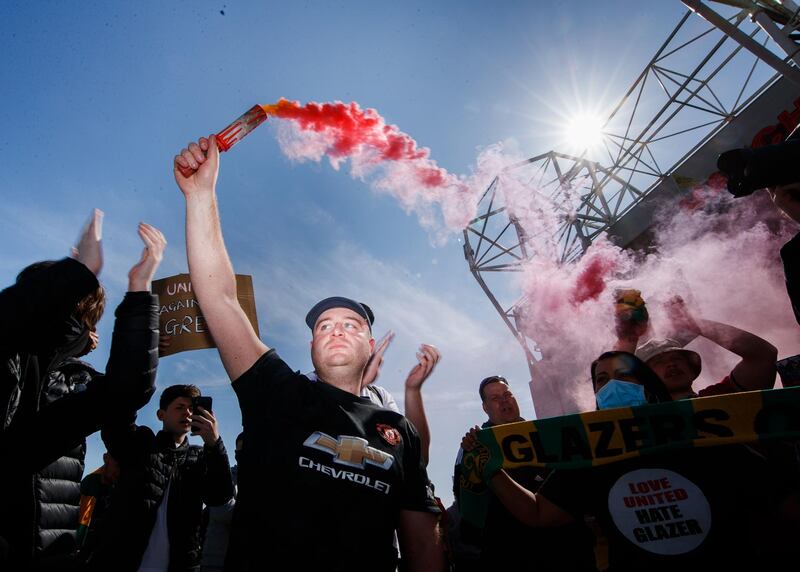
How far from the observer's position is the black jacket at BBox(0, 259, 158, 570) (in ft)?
4.81

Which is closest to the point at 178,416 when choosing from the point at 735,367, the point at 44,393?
the point at 44,393

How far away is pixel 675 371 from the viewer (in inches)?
132

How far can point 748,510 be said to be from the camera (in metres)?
1.87

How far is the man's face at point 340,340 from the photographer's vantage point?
87.5 inches

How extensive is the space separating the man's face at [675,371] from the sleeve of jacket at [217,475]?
3.79 metres

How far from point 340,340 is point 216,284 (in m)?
0.75

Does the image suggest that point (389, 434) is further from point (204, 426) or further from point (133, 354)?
point (204, 426)

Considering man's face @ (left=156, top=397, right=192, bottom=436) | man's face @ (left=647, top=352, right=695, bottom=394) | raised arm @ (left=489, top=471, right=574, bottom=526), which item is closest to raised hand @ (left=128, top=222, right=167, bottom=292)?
man's face @ (left=156, top=397, right=192, bottom=436)

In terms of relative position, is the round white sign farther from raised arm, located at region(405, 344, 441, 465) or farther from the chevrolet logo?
raised arm, located at region(405, 344, 441, 465)

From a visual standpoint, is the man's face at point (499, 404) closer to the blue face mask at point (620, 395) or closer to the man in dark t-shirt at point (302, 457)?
the blue face mask at point (620, 395)

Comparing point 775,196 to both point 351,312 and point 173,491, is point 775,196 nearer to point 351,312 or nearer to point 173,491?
point 351,312

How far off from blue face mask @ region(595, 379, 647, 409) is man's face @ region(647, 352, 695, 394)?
0.96m

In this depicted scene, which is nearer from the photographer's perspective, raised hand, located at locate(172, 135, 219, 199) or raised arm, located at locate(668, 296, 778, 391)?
raised hand, located at locate(172, 135, 219, 199)

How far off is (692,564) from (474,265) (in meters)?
12.5
